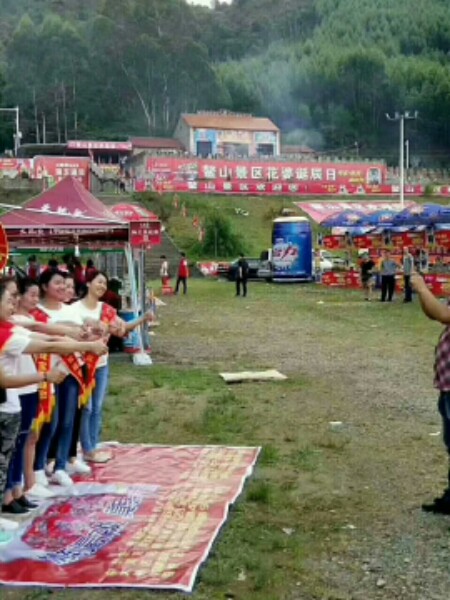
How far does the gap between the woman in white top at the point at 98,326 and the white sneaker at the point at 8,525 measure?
4.79ft

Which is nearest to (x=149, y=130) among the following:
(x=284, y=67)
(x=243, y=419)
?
(x=284, y=67)

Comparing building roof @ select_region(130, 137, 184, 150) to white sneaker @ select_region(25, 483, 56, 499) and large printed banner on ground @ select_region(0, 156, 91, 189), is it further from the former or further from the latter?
white sneaker @ select_region(25, 483, 56, 499)

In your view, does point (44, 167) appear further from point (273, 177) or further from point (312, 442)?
point (312, 442)

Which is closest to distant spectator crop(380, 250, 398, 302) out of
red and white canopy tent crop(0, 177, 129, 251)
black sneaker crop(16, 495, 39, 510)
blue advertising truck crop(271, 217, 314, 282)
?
blue advertising truck crop(271, 217, 314, 282)

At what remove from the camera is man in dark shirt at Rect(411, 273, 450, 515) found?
5008 millimetres

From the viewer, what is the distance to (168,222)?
44062mm

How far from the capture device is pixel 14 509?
5391 millimetres

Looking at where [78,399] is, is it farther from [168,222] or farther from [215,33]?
[215,33]

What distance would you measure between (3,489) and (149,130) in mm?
83816

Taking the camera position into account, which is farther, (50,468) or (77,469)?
(77,469)

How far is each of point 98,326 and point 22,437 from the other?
109 centimetres

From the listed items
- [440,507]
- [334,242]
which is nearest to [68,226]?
[440,507]

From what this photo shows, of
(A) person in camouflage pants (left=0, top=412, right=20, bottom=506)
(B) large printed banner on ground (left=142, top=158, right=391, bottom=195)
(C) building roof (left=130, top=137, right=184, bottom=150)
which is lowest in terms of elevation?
(A) person in camouflage pants (left=0, top=412, right=20, bottom=506)

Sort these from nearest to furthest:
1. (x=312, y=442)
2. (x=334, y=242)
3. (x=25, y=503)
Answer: (x=25, y=503) → (x=312, y=442) → (x=334, y=242)
